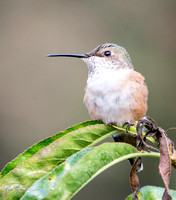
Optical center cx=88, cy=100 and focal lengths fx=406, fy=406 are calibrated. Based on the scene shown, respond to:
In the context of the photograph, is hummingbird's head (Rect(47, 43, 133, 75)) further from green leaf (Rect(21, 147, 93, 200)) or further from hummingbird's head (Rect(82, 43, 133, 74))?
green leaf (Rect(21, 147, 93, 200))

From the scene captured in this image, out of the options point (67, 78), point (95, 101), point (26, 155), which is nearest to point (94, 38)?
point (67, 78)

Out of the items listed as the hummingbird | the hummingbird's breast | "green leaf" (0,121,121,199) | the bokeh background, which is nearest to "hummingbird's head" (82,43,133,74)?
the hummingbird

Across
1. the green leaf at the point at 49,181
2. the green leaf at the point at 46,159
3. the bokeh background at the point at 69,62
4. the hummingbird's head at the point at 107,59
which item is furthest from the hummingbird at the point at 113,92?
the bokeh background at the point at 69,62

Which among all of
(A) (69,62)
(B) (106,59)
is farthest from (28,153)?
(A) (69,62)

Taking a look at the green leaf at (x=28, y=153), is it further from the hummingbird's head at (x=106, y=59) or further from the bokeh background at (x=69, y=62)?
the bokeh background at (x=69, y=62)

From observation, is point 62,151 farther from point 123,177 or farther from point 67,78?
point 67,78

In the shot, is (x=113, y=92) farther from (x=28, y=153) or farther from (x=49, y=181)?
(x=49, y=181)
